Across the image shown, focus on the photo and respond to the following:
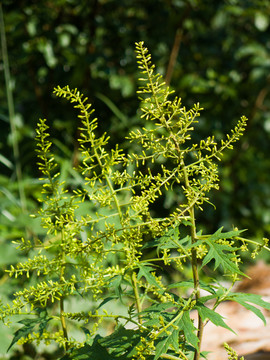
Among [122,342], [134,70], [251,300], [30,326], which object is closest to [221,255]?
[251,300]

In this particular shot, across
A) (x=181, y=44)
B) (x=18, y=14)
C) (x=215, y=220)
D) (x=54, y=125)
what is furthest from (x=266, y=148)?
(x=18, y=14)

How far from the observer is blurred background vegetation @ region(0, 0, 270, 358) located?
2.51 meters

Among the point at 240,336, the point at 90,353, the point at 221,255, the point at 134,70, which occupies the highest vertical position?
the point at 134,70

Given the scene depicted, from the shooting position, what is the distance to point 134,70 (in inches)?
104

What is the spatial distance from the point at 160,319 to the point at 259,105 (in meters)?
2.44

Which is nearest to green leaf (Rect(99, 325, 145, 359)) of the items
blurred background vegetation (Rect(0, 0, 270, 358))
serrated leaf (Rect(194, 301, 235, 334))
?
serrated leaf (Rect(194, 301, 235, 334))

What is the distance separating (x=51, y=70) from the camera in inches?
104

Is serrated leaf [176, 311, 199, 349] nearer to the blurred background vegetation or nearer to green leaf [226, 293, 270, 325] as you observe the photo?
green leaf [226, 293, 270, 325]

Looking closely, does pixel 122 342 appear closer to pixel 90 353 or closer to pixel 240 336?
pixel 90 353

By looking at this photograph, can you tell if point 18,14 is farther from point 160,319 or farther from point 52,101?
point 160,319

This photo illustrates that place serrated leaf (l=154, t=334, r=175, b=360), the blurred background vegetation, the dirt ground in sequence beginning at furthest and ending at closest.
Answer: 1. the blurred background vegetation
2. the dirt ground
3. serrated leaf (l=154, t=334, r=175, b=360)

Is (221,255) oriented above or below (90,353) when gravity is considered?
above

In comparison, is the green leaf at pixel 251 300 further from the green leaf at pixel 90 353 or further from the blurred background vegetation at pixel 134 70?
the blurred background vegetation at pixel 134 70

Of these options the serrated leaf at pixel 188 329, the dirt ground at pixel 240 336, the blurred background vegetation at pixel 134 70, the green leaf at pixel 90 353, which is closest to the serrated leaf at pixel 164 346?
the serrated leaf at pixel 188 329
